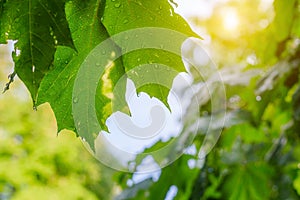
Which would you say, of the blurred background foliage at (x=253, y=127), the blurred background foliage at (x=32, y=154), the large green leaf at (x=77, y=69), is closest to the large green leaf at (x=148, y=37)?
the large green leaf at (x=77, y=69)

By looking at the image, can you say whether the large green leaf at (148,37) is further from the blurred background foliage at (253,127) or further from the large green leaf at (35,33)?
the blurred background foliage at (253,127)

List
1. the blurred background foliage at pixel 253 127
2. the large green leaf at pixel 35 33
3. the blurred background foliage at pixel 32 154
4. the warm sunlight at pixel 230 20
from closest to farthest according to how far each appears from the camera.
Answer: the large green leaf at pixel 35 33, the blurred background foliage at pixel 253 127, the warm sunlight at pixel 230 20, the blurred background foliage at pixel 32 154

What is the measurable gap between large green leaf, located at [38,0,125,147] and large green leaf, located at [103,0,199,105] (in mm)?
14

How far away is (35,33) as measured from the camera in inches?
18.0

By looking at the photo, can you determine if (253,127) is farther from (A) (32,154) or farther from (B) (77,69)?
(A) (32,154)

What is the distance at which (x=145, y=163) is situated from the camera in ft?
4.36

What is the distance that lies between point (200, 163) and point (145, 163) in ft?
0.52

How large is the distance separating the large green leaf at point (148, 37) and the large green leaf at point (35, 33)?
2.3 inches

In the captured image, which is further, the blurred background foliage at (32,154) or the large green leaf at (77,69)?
the blurred background foliage at (32,154)

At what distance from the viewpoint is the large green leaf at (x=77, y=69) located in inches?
19.1

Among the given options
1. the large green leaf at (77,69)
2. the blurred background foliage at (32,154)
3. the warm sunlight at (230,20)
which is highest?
the large green leaf at (77,69)

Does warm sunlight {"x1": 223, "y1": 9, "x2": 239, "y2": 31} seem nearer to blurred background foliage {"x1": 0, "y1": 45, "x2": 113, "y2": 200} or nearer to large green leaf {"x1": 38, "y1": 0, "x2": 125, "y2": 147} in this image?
large green leaf {"x1": 38, "y1": 0, "x2": 125, "y2": 147}

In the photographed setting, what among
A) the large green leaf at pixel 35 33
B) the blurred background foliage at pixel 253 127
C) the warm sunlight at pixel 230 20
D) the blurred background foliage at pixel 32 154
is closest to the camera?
the large green leaf at pixel 35 33

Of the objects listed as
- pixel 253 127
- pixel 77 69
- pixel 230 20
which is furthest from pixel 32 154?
pixel 77 69
